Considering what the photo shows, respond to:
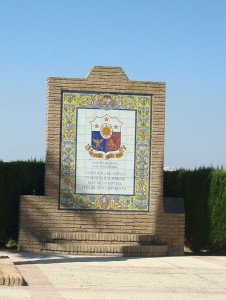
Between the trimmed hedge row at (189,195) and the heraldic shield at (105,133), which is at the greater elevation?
the heraldic shield at (105,133)

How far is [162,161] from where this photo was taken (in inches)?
645

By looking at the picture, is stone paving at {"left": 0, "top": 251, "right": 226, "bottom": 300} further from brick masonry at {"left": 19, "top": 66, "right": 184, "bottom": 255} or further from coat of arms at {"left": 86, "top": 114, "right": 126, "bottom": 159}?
coat of arms at {"left": 86, "top": 114, "right": 126, "bottom": 159}

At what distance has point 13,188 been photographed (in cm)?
1655

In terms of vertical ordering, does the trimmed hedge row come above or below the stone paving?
above

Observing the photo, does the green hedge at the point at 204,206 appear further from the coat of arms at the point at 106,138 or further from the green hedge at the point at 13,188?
the green hedge at the point at 13,188

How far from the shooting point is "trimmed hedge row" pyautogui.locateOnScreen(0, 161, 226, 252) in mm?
16547

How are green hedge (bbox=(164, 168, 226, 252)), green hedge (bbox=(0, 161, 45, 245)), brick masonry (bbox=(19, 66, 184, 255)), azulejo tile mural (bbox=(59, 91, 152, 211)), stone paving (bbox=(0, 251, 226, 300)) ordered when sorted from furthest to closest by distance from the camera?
green hedge (bbox=(164, 168, 226, 252)) → green hedge (bbox=(0, 161, 45, 245)) → azulejo tile mural (bbox=(59, 91, 152, 211)) → brick masonry (bbox=(19, 66, 184, 255)) → stone paving (bbox=(0, 251, 226, 300))

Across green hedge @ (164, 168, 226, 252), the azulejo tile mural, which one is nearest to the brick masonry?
the azulejo tile mural

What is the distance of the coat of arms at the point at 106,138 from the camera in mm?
16109

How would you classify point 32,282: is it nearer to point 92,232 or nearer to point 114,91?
point 92,232

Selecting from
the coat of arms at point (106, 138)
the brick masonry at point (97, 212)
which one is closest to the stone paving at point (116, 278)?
the brick masonry at point (97, 212)

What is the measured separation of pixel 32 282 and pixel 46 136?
18.6 feet

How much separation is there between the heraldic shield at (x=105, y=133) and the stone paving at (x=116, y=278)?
2.60 m

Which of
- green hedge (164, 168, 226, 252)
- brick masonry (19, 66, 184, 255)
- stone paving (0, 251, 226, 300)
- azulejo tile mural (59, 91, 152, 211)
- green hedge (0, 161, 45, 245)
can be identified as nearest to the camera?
stone paving (0, 251, 226, 300)
